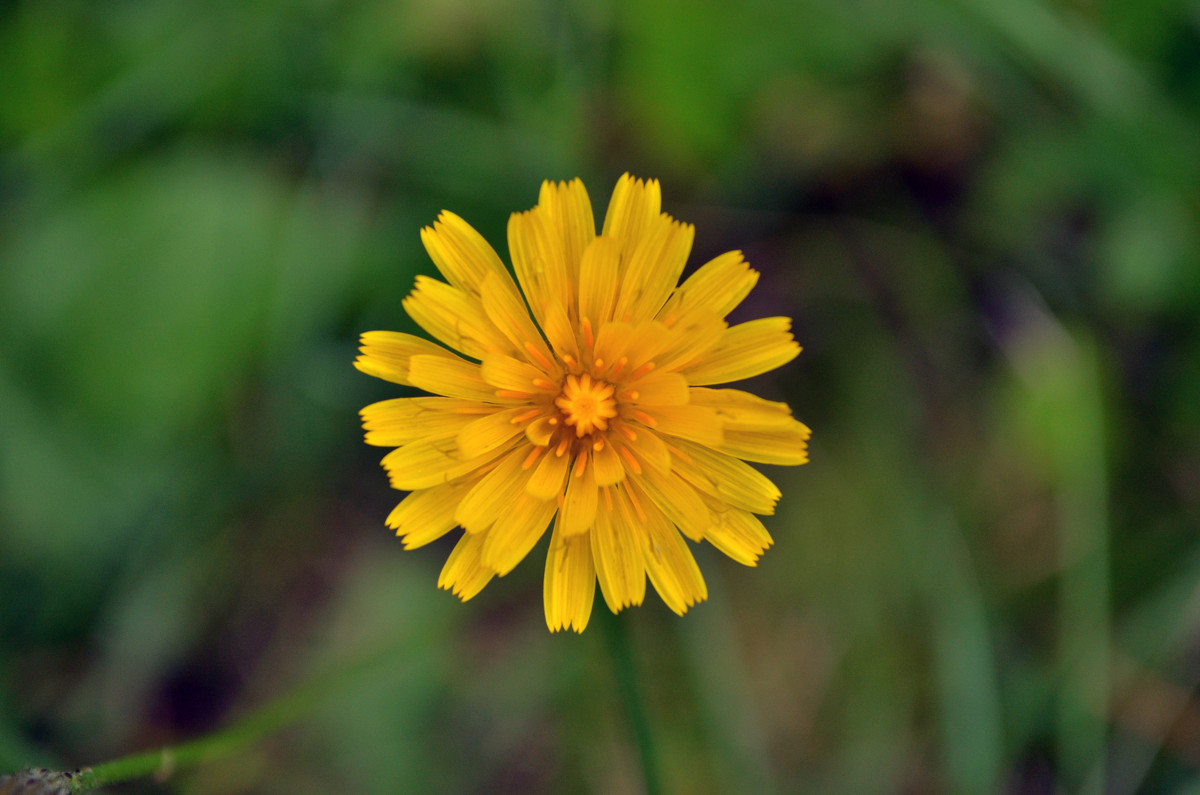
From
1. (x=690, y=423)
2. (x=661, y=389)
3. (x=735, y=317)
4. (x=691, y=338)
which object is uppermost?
(x=735, y=317)

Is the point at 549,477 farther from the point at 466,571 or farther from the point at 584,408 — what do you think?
the point at 466,571

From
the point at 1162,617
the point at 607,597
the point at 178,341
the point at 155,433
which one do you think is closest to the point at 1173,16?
the point at 1162,617

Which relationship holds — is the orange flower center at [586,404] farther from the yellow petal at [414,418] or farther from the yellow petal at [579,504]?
the yellow petal at [414,418]

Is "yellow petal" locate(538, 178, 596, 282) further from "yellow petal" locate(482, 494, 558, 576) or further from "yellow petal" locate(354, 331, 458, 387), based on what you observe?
"yellow petal" locate(482, 494, 558, 576)

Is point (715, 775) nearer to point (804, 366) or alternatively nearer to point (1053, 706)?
point (1053, 706)

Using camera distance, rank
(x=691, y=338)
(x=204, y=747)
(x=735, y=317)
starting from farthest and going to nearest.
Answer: (x=735, y=317) → (x=204, y=747) → (x=691, y=338)

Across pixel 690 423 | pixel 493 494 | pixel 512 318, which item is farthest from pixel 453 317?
pixel 690 423

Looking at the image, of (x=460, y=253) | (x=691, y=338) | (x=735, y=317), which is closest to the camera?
(x=691, y=338)

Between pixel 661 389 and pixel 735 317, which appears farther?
pixel 735 317
